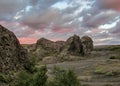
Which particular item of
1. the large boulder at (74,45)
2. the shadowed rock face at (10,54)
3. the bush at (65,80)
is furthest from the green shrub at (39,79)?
the large boulder at (74,45)

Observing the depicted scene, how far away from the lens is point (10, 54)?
2308 centimetres

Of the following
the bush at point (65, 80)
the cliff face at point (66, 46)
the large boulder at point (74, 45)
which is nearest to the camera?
the bush at point (65, 80)

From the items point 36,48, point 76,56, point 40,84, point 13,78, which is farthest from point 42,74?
point 36,48

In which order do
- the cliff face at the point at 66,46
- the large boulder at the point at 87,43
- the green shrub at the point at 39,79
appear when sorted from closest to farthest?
the green shrub at the point at 39,79 → the cliff face at the point at 66,46 → the large boulder at the point at 87,43

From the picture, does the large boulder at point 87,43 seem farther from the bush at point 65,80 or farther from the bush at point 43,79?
the bush at point 43,79

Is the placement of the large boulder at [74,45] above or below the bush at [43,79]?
above

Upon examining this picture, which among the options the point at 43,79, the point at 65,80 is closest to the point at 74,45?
the point at 65,80

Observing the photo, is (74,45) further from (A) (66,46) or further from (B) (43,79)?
(B) (43,79)

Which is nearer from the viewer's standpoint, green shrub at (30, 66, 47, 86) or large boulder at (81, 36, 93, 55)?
green shrub at (30, 66, 47, 86)

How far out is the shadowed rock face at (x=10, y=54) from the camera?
22.4 m

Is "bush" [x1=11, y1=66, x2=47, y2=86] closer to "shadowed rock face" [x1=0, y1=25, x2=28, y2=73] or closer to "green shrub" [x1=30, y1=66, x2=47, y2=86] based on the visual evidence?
"green shrub" [x1=30, y1=66, x2=47, y2=86]

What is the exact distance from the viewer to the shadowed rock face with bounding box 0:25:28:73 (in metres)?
22.4

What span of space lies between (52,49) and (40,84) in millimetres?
94994

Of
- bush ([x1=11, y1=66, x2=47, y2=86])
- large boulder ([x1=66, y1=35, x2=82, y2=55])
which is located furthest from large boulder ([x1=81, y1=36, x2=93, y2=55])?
bush ([x1=11, y1=66, x2=47, y2=86])
